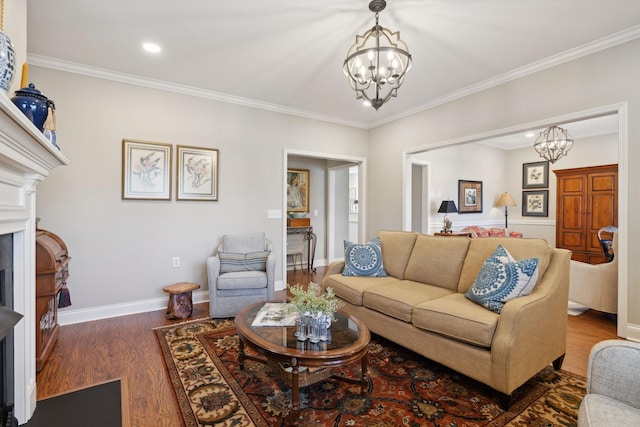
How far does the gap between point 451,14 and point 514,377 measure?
253 centimetres

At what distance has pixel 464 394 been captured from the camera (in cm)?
192

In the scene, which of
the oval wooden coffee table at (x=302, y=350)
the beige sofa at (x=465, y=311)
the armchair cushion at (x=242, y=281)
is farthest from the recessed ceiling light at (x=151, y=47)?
the beige sofa at (x=465, y=311)

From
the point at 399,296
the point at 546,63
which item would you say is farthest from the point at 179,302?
the point at 546,63

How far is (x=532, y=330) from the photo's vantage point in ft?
6.06

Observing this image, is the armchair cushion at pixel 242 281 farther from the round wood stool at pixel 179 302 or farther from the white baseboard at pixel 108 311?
the white baseboard at pixel 108 311

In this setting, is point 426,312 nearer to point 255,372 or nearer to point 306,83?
point 255,372

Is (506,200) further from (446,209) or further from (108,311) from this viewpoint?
(108,311)

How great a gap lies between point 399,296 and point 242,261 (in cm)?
191

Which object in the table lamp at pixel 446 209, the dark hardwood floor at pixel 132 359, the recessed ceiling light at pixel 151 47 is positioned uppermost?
the recessed ceiling light at pixel 151 47

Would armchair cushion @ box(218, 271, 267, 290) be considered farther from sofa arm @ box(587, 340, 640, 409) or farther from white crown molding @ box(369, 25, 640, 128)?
white crown molding @ box(369, 25, 640, 128)

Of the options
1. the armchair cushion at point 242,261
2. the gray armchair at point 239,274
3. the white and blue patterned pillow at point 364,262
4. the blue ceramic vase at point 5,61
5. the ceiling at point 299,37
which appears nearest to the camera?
the blue ceramic vase at point 5,61

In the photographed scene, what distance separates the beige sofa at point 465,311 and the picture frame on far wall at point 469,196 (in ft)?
12.8

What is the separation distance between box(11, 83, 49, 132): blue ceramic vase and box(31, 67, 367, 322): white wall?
6.39 ft

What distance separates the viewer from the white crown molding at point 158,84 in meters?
2.99
